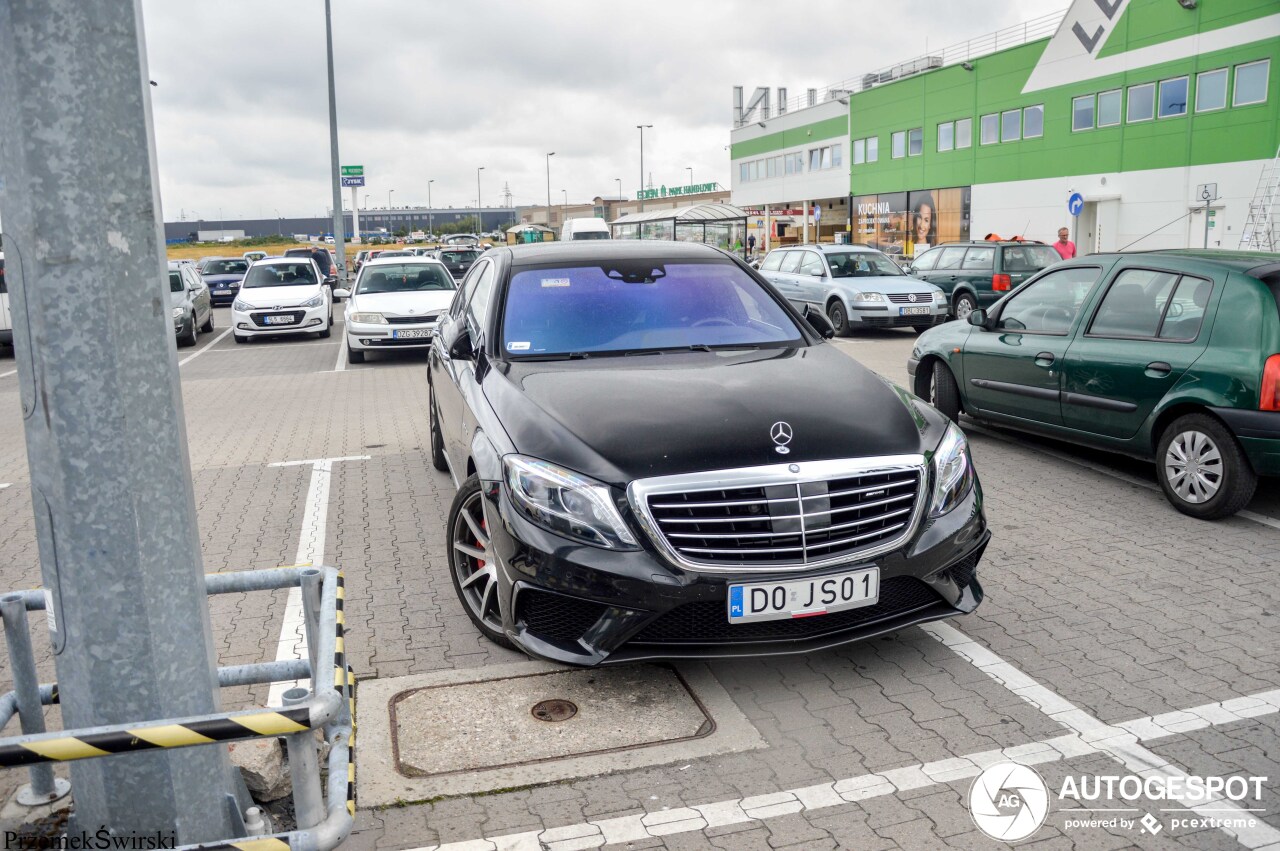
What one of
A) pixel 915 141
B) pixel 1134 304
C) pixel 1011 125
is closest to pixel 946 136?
pixel 915 141

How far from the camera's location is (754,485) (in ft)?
12.2

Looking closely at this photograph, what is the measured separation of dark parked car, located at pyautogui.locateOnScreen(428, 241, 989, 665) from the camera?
12.0 feet

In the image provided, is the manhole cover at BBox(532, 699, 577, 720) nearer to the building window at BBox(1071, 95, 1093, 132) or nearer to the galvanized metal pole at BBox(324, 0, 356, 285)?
the galvanized metal pole at BBox(324, 0, 356, 285)

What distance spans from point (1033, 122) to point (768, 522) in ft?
121

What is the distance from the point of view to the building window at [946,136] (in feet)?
136

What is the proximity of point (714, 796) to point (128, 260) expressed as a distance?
2.27 meters

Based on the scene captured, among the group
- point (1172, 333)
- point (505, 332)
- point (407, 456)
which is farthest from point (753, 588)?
point (407, 456)

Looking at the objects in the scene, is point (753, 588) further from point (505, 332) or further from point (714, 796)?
point (505, 332)

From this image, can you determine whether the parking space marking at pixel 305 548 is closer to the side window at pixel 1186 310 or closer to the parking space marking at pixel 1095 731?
the parking space marking at pixel 1095 731

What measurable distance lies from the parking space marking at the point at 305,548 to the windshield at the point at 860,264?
476 inches

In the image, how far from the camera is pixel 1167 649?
169 inches

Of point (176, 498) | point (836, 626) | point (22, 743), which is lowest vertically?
point (836, 626)

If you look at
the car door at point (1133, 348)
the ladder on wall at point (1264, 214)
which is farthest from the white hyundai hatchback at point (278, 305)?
the ladder on wall at point (1264, 214)

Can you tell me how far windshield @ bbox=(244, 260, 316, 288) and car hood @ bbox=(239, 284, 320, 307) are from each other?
384 millimetres
